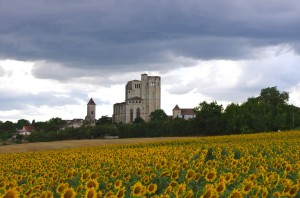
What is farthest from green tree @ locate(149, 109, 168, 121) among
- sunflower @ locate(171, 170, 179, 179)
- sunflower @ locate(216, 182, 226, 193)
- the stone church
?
sunflower @ locate(216, 182, 226, 193)

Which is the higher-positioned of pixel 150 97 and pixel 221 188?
pixel 150 97

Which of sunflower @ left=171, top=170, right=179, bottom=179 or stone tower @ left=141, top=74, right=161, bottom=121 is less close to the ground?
stone tower @ left=141, top=74, right=161, bottom=121

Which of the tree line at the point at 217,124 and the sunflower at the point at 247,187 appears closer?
the sunflower at the point at 247,187

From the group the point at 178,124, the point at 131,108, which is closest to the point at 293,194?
the point at 178,124

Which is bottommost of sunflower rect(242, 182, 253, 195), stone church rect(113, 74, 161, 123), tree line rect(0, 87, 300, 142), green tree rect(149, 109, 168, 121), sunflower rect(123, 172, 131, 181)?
sunflower rect(123, 172, 131, 181)

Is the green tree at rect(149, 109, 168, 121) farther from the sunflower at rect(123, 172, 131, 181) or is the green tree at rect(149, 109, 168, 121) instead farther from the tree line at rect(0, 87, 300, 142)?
the sunflower at rect(123, 172, 131, 181)

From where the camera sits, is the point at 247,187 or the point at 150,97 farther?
the point at 150,97

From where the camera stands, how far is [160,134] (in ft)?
314

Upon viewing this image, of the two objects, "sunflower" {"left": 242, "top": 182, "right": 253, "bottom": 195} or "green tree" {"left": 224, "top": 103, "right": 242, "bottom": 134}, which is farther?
"green tree" {"left": 224, "top": 103, "right": 242, "bottom": 134}

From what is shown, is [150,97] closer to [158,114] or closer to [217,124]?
[158,114]

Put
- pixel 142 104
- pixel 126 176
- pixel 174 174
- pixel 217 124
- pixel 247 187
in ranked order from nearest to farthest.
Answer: pixel 247 187, pixel 174 174, pixel 126 176, pixel 217 124, pixel 142 104

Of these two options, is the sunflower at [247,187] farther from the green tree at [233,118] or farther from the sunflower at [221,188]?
the green tree at [233,118]

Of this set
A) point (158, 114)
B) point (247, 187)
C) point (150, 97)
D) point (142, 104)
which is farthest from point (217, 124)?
point (150, 97)

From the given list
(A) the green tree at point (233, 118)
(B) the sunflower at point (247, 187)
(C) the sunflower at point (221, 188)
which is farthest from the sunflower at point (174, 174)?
(A) the green tree at point (233, 118)
